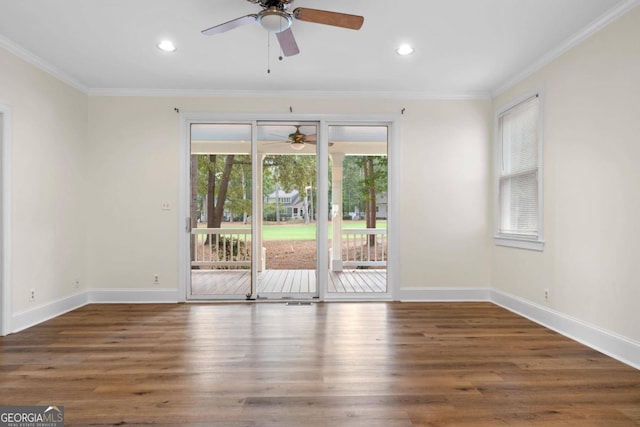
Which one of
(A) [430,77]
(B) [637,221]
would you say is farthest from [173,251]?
(B) [637,221]

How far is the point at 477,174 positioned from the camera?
4.54m

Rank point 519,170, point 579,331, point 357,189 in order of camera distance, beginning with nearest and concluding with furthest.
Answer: point 579,331
point 519,170
point 357,189

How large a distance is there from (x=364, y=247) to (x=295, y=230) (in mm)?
1139

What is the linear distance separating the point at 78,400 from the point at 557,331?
3976 millimetres

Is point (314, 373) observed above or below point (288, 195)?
below

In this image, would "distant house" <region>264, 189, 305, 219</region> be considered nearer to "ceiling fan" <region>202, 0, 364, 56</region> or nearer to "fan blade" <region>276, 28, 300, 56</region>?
"fan blade" <region>276, 28, 300, 56</region>

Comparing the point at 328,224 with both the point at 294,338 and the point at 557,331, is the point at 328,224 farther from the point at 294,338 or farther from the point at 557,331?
the point at 557,331

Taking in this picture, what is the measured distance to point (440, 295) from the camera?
452 centimetres

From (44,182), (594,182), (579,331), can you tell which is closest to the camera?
(594,182)

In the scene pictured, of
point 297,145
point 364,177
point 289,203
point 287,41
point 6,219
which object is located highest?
point 287,41

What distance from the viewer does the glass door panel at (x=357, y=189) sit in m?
4.71

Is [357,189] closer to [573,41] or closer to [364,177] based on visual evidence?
[364,177]

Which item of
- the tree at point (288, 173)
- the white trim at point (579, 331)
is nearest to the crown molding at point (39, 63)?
the tree at point (288, 173)

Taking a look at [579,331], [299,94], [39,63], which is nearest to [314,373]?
[579,331]
